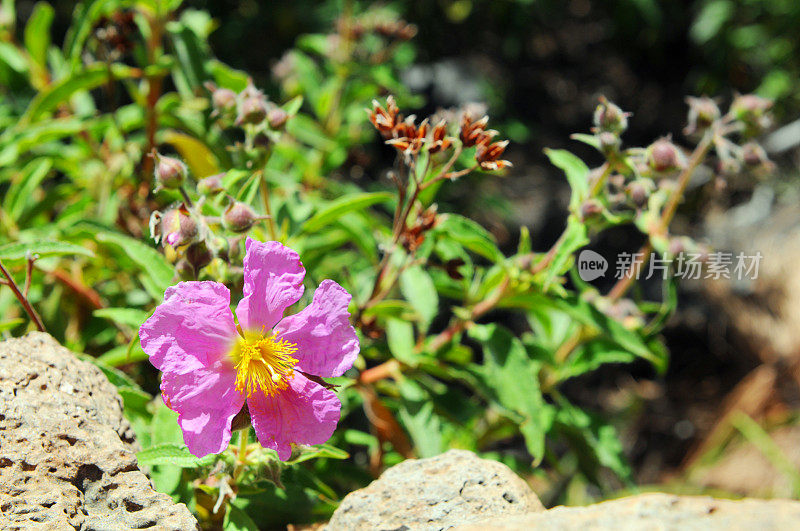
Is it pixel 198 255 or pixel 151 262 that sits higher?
pixel 198 255

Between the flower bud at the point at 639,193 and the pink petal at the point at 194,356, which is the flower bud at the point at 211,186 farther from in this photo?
the flower bud at the point at 639,193

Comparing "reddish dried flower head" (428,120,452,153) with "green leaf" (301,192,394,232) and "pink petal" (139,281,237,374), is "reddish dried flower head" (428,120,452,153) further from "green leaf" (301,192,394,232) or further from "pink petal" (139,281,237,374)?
"pink petal" (139,281,237,374)

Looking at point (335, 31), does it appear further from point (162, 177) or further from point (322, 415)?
point (322, 415)

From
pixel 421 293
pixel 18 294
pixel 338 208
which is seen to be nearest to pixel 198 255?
pixel 18 294

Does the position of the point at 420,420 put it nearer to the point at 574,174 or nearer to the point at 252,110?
the point at 574,174

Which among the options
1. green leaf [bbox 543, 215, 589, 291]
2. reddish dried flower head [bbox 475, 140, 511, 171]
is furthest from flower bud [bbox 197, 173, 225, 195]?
green leaf [bbox 543, 215, 589, 291]

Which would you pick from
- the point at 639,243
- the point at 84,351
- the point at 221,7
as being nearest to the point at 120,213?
the point at 84,351

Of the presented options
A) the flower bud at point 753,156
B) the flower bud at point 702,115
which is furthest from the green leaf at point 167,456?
the flower bud at point 753,156
